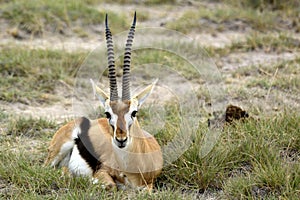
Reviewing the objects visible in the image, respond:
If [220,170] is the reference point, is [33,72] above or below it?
below

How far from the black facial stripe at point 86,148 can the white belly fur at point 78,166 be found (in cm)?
3

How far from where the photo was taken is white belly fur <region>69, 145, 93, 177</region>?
496cm

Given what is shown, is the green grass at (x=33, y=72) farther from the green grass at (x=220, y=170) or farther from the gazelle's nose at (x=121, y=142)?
the gazelle's nose at (x=121, y=142)

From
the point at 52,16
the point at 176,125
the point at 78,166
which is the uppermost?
the point at 52,16

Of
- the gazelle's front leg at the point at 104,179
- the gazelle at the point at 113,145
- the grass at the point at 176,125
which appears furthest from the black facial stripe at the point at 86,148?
the grass at the point at 176,125

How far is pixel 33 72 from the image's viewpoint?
24.2ft

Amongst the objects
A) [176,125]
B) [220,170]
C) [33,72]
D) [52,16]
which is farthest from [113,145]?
[52,16]

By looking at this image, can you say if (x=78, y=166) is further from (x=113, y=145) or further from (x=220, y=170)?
(x=220, y=170)

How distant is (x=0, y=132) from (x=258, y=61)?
3.89 metres

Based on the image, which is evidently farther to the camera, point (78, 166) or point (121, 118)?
point (78, 166)

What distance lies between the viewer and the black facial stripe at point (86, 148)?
5.02 metres

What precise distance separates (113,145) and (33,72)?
3.16 meters

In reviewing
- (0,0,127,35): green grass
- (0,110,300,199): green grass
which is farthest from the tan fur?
(0,0,127,35): green grass

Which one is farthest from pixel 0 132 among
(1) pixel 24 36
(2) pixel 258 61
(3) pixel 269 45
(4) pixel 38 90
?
(3) pixel 269 45
